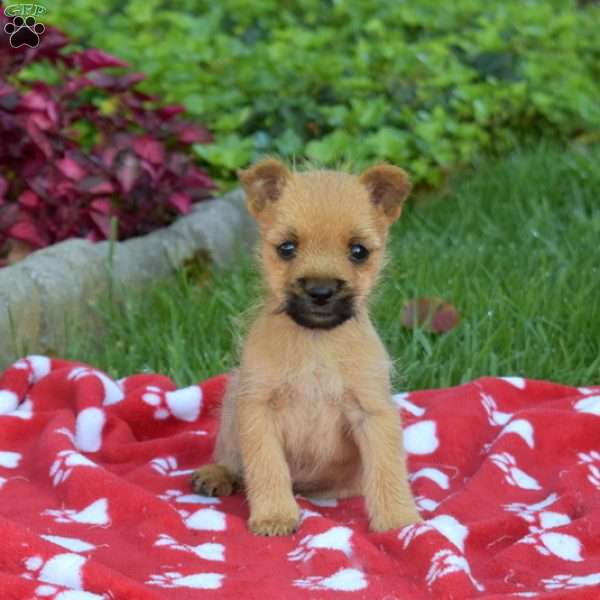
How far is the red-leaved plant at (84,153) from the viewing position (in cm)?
563

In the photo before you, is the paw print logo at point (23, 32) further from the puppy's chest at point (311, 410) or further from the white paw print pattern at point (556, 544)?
the white paw print pattern at point (556, 544)

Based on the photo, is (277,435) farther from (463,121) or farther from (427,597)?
(463,121)

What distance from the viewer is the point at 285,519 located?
10.8 ft

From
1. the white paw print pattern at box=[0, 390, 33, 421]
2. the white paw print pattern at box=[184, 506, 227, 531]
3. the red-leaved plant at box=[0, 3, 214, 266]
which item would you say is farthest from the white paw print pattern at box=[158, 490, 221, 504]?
the red-leaved plant at box=[0, 3, 214, 266]

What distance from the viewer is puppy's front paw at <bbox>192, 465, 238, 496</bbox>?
3.69m

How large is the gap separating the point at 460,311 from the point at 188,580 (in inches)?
91.0

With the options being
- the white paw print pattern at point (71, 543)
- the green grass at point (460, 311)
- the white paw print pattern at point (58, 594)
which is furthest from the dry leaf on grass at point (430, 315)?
the white paw print pattern at point (58, 594)

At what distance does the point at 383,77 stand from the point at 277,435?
490 centimetres

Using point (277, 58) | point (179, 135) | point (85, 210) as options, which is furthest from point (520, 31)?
point (85, 210)

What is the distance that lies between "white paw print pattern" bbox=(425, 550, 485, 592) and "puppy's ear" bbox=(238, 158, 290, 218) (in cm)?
109

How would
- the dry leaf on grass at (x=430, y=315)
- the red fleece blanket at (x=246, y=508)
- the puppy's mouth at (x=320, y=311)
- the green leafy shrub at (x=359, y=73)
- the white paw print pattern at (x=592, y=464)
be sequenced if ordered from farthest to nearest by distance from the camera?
the green leafy shrub at (x=359, y=73) → the dry leaf on grass at (x=430, y=315) → the white paw print pattern at (x=592, y=464) → the puppy's mouth at (x=320, y=311) → the red fleece blanket at (x=246, y=508)

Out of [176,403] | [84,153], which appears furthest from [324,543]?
[84,153]

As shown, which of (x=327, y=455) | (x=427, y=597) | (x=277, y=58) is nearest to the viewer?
(x=427, y=597)

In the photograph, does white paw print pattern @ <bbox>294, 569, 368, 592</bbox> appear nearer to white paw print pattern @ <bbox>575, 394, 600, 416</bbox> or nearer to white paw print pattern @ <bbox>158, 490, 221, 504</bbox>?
white paw print pattern @ <bbox>158, 490, 221, 504</bbox>
